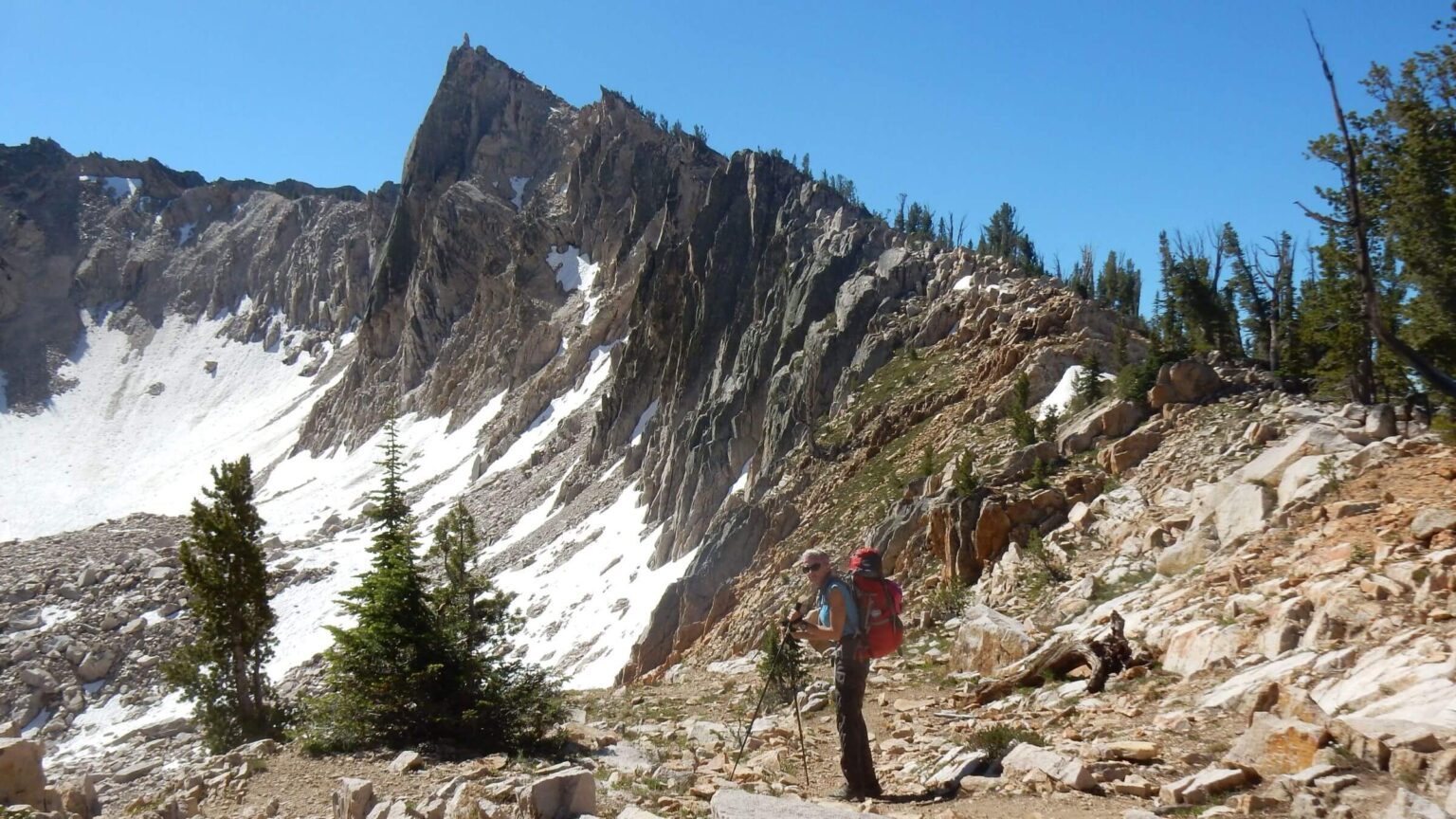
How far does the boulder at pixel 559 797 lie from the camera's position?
24.8ft

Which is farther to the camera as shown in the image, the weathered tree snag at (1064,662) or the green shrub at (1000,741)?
the weathered tree snag at (1064,662)

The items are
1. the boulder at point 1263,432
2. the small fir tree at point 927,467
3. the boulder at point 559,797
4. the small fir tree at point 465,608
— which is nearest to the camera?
the boulder at point 559,797

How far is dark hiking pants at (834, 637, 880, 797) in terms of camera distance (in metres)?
8.09

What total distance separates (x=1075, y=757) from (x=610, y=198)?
286 ft

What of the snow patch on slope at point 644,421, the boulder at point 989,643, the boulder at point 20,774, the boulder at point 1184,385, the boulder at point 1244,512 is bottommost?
the boulder at point 20,774

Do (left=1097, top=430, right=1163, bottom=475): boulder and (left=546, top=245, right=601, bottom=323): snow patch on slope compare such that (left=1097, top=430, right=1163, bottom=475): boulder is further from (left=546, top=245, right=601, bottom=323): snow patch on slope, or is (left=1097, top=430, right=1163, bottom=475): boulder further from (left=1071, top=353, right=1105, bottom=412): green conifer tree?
(left=546, top=245, right=601, bottom=323): snow patch on slope

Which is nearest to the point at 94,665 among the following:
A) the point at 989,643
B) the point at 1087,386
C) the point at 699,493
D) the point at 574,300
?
the point at 699,493

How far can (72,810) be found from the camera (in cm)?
1166

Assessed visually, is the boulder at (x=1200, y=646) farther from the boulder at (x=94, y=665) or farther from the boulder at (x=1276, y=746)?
the boulder at (x=94, y=665)

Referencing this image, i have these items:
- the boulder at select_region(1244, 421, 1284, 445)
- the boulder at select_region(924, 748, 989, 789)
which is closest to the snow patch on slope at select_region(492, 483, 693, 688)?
the boulder at select_region(1244, 421, 1284, 445)

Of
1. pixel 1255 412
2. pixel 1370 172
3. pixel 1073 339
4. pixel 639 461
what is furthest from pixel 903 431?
pixel 639 461

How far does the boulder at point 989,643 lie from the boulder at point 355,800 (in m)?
8.93

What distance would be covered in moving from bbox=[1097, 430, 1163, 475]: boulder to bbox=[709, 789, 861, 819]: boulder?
54.7 feet

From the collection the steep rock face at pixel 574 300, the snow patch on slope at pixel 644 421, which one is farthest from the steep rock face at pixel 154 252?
the snow patch on slope at pixel 644 421
